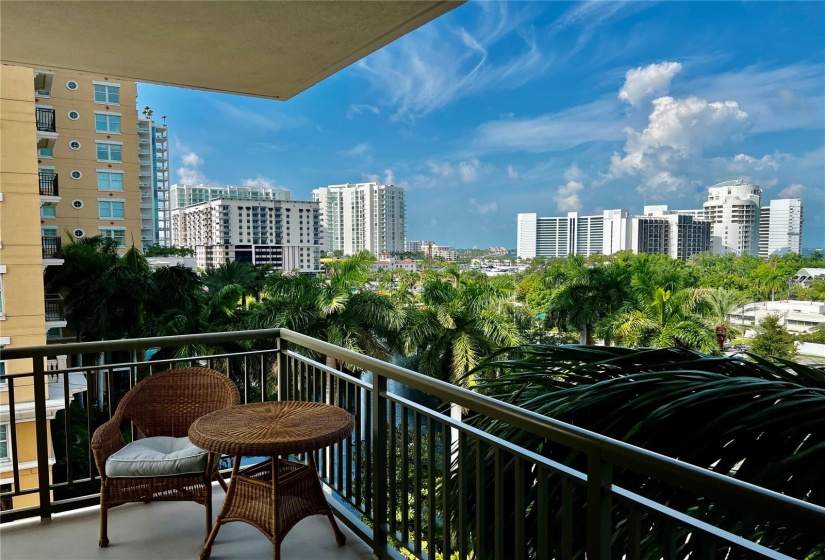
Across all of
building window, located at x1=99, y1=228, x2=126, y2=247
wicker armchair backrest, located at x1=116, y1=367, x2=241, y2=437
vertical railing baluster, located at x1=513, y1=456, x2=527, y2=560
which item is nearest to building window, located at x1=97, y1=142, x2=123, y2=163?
building window, located at x1=99, y1=228, x2=126, y2=247

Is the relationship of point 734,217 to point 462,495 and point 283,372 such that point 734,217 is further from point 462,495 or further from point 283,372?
point 462,495

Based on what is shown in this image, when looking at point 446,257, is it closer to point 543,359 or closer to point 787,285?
point 787,285

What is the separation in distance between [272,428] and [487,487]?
104 centimetres

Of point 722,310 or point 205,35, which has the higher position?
point 205,35

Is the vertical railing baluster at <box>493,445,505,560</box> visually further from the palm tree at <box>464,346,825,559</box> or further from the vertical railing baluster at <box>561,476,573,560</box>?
the vertical railing baluster at <box>561,476,573,560</box>

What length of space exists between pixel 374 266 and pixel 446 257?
1367 cm

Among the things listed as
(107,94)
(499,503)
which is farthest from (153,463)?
(107,94)

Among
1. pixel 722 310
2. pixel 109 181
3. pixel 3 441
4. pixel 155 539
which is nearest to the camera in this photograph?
pixel 155 539

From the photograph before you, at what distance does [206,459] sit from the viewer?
2719 millimetres

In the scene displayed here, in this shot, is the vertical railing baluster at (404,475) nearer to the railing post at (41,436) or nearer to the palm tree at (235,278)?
the railing post at (41,436)

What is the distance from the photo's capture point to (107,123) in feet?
122

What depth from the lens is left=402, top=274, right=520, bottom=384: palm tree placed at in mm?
22516

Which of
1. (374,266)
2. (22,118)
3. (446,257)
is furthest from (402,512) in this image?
(446,257)

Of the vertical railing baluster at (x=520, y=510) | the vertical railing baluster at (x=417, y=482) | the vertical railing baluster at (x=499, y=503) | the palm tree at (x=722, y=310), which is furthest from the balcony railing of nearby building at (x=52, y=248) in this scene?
the palm tree at (x=722, y=310)
